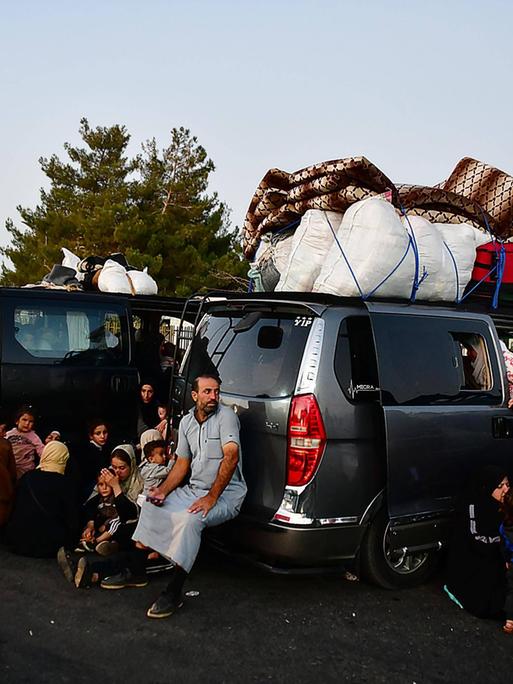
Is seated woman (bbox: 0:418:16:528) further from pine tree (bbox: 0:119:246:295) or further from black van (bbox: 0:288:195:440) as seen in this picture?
pine tree (bbox: 0:119:246:295)

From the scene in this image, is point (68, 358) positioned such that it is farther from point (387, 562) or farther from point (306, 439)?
point (387, 562)

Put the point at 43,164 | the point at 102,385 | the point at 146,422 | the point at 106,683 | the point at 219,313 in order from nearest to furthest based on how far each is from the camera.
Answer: the point at 106,683, the point at 219,313, the point at 102,385, the point at 146,422, the point at 43,164

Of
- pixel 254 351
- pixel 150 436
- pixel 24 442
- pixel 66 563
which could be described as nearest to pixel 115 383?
pixel 150 436

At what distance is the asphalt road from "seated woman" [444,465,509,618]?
111mm

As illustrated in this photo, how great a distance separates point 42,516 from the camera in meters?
5.31

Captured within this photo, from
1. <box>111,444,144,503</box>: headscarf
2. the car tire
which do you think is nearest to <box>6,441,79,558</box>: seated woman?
<box>111,444,144,503</box>: headscarf

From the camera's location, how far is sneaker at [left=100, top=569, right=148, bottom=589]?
464 centimetres

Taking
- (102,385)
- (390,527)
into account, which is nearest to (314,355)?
(390,527)

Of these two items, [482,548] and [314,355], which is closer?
[314,355]

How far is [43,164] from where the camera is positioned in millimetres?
31359

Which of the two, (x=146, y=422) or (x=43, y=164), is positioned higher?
(x=43, y=164)

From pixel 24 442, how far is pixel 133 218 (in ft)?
71.4

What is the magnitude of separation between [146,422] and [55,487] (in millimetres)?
2031

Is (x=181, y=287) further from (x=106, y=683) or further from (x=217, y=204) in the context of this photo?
(x=106, y=683)
